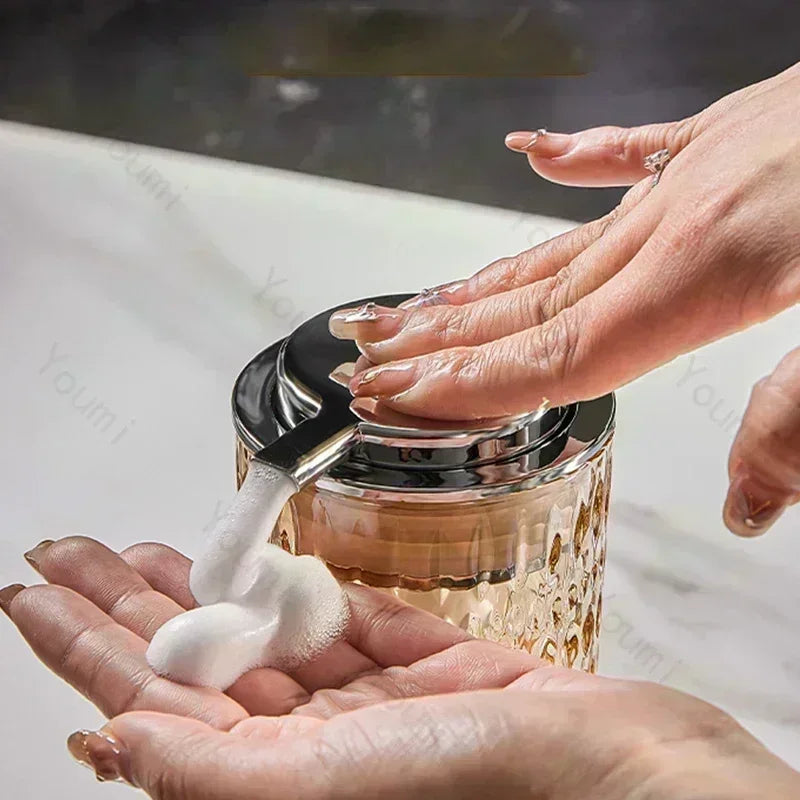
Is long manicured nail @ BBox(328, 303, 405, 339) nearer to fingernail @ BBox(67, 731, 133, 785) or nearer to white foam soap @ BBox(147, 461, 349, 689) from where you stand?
white foam soap @ BBox(147, 461, 349, 689)

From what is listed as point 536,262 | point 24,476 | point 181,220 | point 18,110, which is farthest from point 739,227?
point 18,110

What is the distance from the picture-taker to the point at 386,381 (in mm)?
577

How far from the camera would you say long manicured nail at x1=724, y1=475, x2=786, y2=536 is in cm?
50

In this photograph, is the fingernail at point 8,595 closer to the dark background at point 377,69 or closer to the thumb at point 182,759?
the thumb at point 182,759

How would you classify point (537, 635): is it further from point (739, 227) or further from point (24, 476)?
point (24, 476)

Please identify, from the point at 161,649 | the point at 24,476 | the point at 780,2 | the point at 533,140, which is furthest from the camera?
the point at 780,2

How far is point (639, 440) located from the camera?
975 mm

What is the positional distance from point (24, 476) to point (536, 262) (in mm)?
455

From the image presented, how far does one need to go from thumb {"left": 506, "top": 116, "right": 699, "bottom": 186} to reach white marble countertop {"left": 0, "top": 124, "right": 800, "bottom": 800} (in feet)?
0.90

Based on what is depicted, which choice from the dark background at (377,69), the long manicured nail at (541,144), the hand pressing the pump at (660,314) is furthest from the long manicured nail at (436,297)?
the dark background at (377,69)

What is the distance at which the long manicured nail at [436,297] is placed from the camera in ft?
2.13

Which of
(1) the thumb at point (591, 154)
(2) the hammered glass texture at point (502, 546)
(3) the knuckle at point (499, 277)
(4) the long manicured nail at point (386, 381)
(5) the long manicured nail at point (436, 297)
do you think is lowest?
(2) the hammered glass texture at point (502, 546)

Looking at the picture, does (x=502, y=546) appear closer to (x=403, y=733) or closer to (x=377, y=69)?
(x=403, y=733)

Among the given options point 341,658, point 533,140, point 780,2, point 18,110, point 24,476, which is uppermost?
point 780,2
